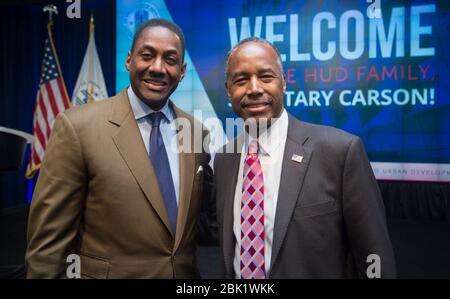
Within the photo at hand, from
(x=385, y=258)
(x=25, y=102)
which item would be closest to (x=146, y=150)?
(x=385, y=258)

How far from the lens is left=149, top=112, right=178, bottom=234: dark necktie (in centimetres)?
137

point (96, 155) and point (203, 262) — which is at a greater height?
point (96, 155)

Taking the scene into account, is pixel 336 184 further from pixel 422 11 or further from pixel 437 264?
pixel 422 11

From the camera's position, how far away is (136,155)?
1358mm

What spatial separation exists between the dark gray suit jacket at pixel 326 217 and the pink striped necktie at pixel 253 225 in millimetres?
48

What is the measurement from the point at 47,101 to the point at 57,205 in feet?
20.6

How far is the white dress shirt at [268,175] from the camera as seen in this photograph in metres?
1.31

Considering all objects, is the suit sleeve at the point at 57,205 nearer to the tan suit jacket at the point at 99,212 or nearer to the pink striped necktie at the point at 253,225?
the tan suit jacket at the point at 99,212

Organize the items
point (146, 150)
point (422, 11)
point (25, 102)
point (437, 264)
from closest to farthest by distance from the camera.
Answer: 1. point (146, 150)
2. point (437, 264)
3. point (422, 11)
4. point (25, 102)

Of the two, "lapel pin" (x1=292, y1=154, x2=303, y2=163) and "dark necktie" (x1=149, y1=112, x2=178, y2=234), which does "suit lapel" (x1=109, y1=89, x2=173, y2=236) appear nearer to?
"dark necktie" (x1=149, y1=112, x2=178, y2=234)

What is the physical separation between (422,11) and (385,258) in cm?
529

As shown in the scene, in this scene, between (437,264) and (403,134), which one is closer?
(437,264)
